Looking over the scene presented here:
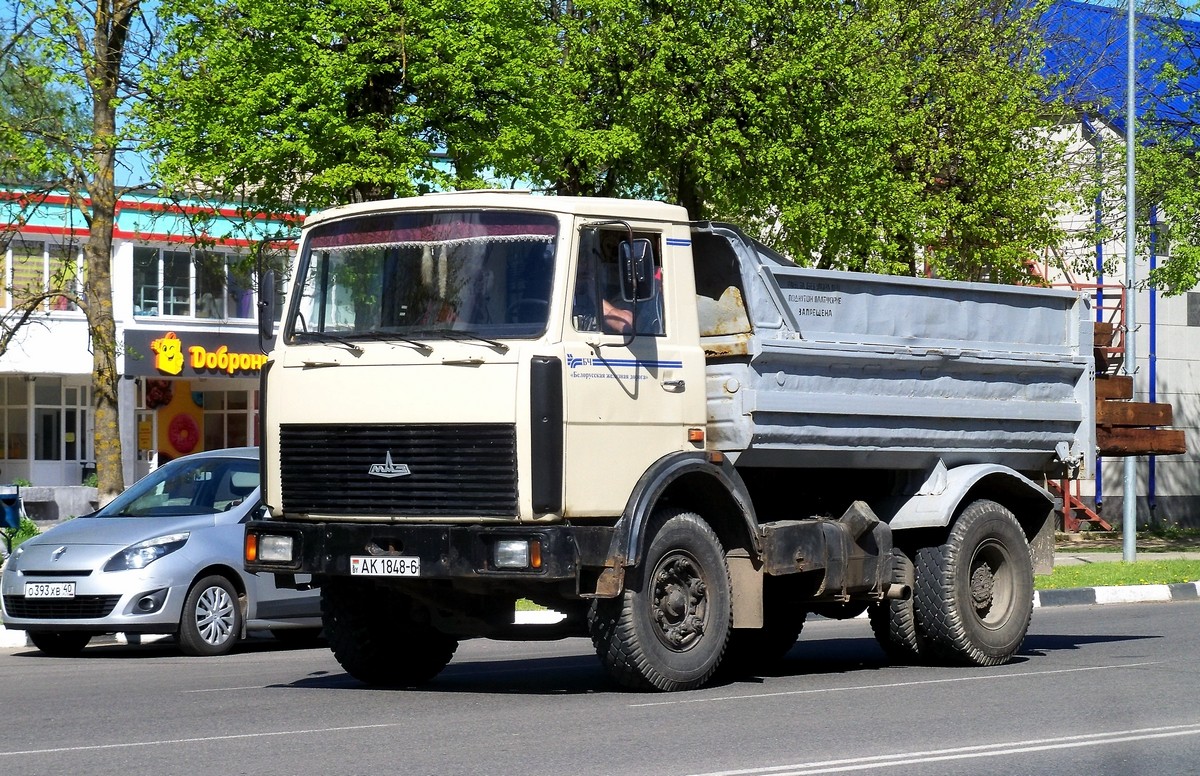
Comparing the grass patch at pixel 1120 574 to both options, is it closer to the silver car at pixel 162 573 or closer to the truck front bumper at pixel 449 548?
the silver car at pixel 162 573

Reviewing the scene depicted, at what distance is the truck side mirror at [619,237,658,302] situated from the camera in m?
9.19

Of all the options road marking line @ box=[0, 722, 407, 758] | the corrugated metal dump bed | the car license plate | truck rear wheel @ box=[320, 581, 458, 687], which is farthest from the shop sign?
road marking line @ box=[0, 722, 407, 758]

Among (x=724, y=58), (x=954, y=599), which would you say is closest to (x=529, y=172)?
(x=724, y=58)

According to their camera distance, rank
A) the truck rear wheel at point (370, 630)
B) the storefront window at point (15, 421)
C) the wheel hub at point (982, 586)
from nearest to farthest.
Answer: the truck rear wheel at point (370, 630) < the wheel hub at point (982, 586) < the storefront window at point (15, 421)

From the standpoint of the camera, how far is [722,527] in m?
9.98

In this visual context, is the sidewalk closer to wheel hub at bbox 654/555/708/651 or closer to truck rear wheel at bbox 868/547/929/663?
truck rear wheel at bbox 868/547/929/663

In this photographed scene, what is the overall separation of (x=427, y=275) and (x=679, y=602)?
234cm

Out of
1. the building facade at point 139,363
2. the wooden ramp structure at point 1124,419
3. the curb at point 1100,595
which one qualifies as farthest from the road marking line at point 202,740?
the building facade at point 139,363

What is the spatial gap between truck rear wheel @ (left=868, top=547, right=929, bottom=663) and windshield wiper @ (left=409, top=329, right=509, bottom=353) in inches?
144

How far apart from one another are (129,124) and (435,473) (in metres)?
12.5

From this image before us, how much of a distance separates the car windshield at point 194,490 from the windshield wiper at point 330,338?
4345mm

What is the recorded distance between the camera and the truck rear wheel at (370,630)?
10.3 m

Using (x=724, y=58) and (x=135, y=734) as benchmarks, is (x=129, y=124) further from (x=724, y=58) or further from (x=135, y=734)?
(x=135, y=734)

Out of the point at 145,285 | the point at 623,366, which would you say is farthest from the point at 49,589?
the point at 145,285
